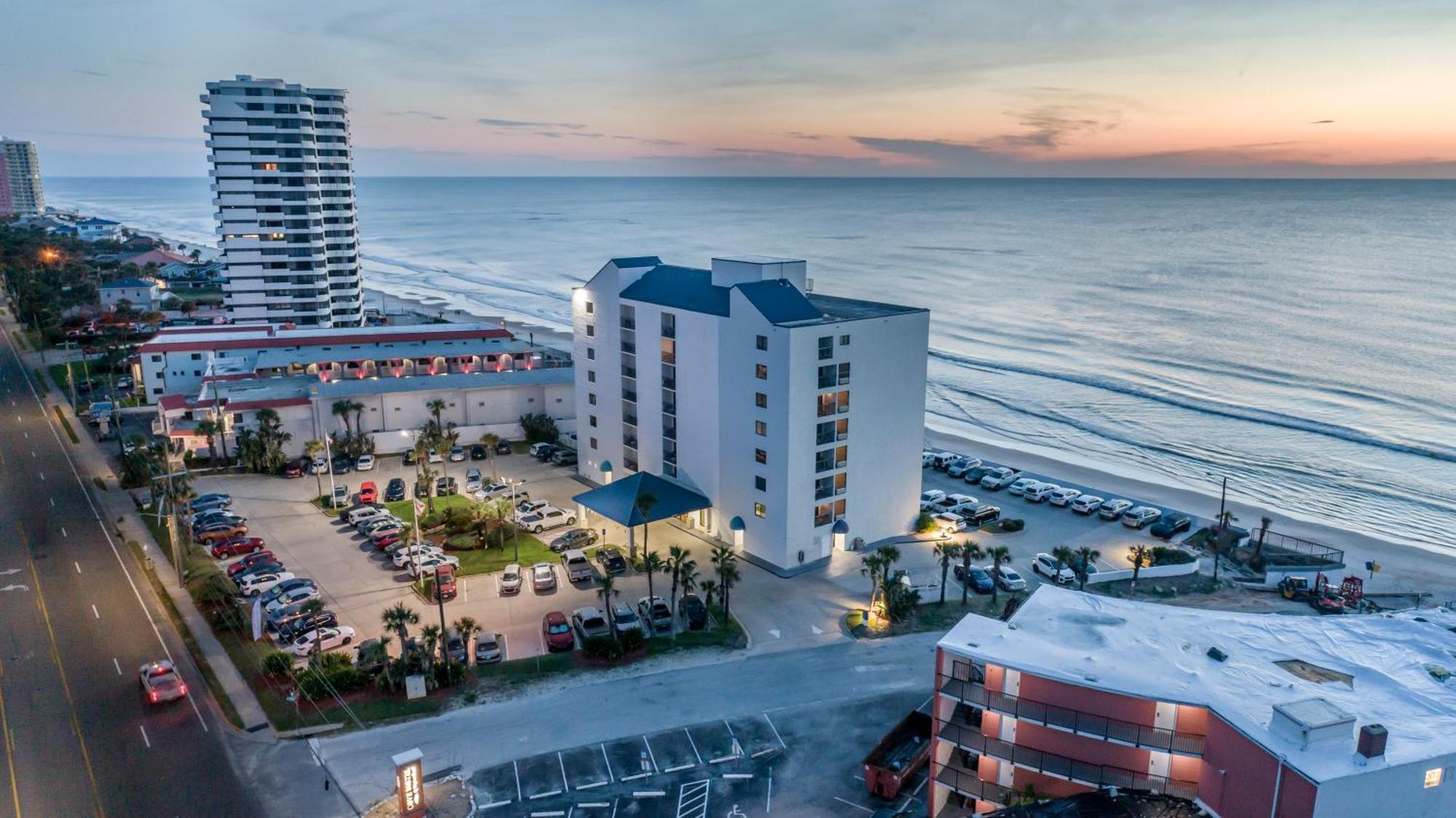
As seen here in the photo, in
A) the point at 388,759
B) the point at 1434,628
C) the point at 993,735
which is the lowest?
the point at 388,759

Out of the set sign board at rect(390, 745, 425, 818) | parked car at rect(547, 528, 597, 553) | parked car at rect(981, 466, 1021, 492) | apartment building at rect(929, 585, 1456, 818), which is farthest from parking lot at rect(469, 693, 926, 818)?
parked car at rect(981, 466, 1021, 492)

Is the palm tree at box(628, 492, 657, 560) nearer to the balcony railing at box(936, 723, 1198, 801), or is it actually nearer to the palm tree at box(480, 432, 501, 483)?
the palm tree at box(480, 432, 501, 483)

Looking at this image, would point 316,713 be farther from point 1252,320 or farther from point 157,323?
point 1252,320

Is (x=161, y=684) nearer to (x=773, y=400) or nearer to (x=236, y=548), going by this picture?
(x=236, y=548)

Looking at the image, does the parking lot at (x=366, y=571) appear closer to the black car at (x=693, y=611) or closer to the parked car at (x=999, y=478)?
the black car at (x=693, y=611)

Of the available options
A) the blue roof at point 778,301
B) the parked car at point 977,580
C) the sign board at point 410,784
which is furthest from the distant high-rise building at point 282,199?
the sign board at point 410,784

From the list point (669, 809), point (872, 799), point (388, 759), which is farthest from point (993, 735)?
point (388, 759)
